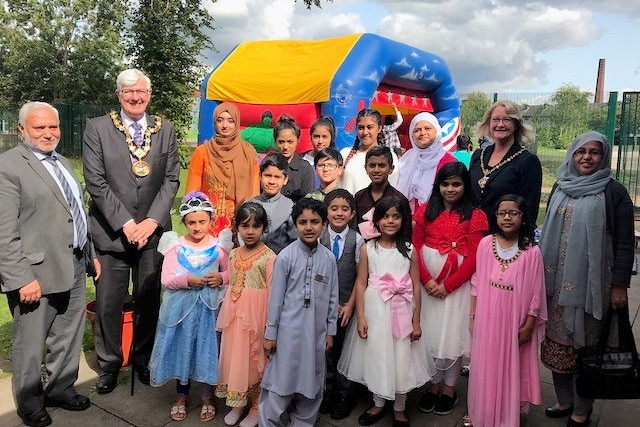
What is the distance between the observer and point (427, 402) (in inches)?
133

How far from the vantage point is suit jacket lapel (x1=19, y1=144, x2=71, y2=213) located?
3029 mm

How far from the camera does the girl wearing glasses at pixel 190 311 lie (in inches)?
125

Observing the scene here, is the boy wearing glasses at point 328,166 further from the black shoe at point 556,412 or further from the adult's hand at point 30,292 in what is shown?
the black shoe at point 556,412

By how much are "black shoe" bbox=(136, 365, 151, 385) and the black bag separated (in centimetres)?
283

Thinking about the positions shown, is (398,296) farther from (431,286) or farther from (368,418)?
(368,418)

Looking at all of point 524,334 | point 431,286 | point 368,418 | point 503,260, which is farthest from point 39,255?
point 524,334

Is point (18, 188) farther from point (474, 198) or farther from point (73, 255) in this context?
point (474, 198)

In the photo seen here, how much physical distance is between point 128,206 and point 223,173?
2.33 feet

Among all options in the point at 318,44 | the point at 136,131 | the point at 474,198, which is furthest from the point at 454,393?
the point at 318,44

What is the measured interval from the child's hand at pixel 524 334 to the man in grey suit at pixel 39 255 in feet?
8.83

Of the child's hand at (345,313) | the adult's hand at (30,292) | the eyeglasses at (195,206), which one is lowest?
the child's hand at (345,313)

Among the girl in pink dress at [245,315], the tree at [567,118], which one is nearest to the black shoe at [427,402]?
the girl in pink dress at [245,315]

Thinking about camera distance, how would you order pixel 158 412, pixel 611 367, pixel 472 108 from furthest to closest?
pixel 472 108
pixel 158 412
pixel 611 367

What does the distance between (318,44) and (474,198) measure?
6.78 m
